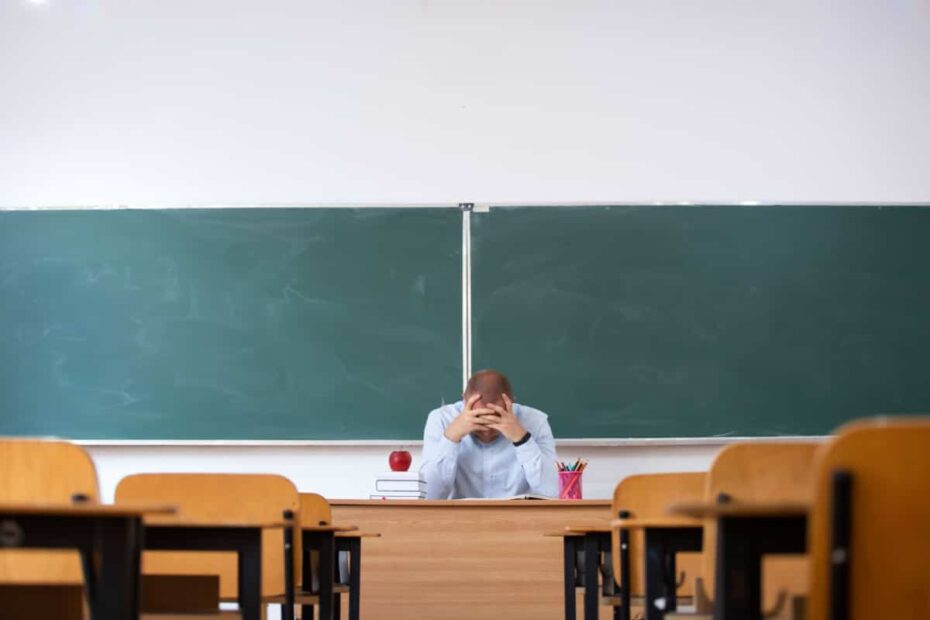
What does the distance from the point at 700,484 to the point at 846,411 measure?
2.73 metres

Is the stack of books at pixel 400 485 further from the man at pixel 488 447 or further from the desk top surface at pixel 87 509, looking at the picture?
the desk top surface at pixel 87 509

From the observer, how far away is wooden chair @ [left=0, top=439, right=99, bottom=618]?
2459 millimetres

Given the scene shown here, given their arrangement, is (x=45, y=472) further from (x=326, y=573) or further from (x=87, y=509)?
(x=326, y=573)

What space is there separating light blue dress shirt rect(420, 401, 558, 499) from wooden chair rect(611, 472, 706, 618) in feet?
5.44

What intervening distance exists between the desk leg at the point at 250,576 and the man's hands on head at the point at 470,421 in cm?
255

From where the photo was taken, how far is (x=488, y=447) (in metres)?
5.40

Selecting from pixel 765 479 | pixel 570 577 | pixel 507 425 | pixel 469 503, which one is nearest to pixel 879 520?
pixel 765 479

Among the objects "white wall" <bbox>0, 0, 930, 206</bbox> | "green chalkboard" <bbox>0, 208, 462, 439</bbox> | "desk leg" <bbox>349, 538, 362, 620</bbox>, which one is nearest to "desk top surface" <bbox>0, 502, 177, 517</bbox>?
"desk leg" <bbox>349, 538, 362, 620</bbox>

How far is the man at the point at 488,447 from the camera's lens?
17.0 feet

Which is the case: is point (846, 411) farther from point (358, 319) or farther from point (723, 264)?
point (358, 319)

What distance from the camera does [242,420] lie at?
19.4 feet

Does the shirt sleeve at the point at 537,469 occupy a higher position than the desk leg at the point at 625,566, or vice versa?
the shirt sleeve at the point at 537,469

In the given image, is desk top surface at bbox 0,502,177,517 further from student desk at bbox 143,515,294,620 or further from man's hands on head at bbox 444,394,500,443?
man's hands on head at bbox 444,394,500,443

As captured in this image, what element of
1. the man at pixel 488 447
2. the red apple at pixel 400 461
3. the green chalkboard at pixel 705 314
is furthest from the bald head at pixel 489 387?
the green chalkboard at pixel 705 314
